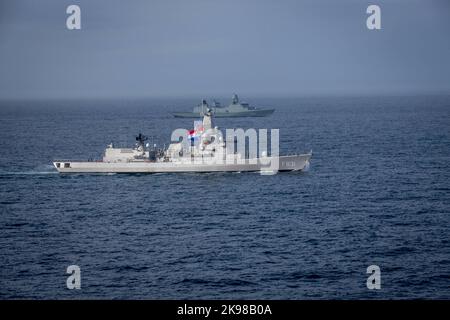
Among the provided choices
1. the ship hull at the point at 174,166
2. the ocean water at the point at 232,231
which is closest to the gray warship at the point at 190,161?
Answer: the ship hull at the point at 174,166

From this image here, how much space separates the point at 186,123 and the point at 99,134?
141 feet

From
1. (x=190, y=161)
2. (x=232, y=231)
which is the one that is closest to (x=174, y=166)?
(x=190, y=161)

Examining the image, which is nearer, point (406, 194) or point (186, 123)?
point (406, 194)

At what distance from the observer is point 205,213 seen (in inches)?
2420

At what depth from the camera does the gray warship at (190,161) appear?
8112 centimetres

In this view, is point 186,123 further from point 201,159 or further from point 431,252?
point 431,252

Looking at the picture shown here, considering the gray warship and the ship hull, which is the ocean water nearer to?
the ship hull

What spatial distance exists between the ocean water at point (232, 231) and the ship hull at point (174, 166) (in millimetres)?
1373

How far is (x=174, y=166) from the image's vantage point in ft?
269

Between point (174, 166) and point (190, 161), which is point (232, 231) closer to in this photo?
point (190, 161)

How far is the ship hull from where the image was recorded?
266ft

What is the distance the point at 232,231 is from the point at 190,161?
28502 millimetres
